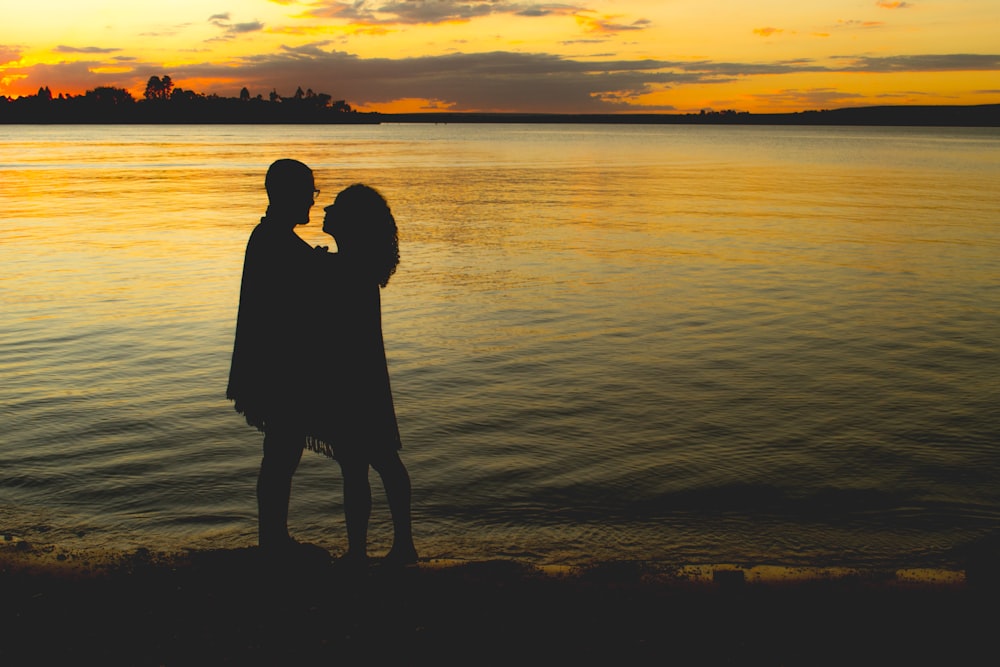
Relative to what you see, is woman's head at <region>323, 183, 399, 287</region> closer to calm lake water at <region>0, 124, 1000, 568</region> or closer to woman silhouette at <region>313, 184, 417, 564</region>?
woman silhouette at <region>313, 184, 417, 564</region>

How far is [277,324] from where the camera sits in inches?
179

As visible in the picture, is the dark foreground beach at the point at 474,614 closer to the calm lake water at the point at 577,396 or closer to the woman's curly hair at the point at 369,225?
the calm lake water at the point at 577,396

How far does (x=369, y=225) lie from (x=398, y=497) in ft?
4.97

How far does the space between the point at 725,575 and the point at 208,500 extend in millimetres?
3986

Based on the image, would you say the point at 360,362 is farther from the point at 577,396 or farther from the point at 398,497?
the point at 577,396

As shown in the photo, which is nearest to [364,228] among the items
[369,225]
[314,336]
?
[369,225]

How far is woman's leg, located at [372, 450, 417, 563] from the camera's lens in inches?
189

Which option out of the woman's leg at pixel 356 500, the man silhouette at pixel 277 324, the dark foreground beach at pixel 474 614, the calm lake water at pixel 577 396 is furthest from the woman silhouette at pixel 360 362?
the calm lake water at pixel 577 396

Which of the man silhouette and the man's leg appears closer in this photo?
the man silhouette

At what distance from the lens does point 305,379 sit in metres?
4.61

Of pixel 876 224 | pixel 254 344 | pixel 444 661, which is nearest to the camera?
pixel 444 661

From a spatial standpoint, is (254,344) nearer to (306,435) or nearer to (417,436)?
(306,435)

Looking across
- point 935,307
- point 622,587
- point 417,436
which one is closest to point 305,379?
point 622,587

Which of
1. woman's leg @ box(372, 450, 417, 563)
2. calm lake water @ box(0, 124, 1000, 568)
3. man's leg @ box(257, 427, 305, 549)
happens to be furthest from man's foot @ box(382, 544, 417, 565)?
calm lake water @ box(0, 124, 1000, 568)
